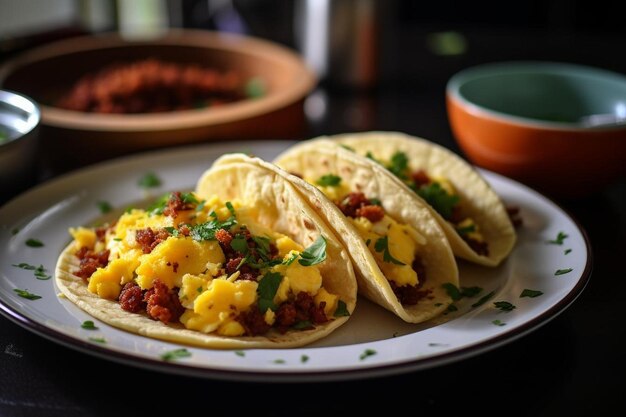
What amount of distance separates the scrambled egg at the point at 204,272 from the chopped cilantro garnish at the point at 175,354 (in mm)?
167

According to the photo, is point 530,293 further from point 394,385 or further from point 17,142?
point 17,142

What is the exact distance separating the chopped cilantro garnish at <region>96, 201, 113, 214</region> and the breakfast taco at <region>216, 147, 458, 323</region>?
55 centimetres

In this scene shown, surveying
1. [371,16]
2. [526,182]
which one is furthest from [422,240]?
[371,16]

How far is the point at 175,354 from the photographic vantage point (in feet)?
6.05

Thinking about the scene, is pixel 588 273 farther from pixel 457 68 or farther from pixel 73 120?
pixel 457 68

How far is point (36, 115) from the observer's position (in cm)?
297

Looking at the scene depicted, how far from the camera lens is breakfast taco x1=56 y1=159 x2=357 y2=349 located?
2062 millimetres

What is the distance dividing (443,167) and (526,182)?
1.80 feet

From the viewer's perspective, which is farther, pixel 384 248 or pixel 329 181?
pixel 329 181

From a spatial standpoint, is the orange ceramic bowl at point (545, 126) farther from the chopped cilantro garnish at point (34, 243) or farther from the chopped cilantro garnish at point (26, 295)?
the chopped cilantro garnish at point (26, 295)

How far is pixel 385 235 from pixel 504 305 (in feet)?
1.42

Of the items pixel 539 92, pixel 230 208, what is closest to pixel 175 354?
pixel 230 208

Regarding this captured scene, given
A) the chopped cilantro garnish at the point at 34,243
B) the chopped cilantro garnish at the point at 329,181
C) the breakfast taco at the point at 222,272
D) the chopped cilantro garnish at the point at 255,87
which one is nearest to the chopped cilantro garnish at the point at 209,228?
the breakfast taco at the point at 222,272

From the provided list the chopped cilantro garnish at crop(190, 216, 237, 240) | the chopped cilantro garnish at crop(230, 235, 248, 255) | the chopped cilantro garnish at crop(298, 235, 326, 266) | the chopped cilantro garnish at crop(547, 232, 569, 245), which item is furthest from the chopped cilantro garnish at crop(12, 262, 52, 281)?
the chopped cilantro garnish at crop(547, 232, 569, 245)
